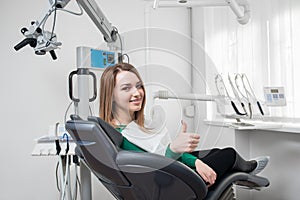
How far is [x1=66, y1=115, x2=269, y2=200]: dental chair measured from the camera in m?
1.07

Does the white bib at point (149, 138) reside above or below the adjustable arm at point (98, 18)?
below

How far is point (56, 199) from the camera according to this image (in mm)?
2582

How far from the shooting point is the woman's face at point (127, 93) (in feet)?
5.08

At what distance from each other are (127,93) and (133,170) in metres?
0.53

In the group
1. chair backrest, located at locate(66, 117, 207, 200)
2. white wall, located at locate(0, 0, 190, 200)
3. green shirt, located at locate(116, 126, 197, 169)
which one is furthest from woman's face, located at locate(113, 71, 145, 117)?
white wall, located at locate(0, 0, 190, 200)

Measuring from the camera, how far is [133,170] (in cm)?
109

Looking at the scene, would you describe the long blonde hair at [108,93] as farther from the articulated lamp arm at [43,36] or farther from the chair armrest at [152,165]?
the chair armrest at [152,165]

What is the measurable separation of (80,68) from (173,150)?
1.03m

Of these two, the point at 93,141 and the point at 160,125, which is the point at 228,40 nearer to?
the point at 160,125

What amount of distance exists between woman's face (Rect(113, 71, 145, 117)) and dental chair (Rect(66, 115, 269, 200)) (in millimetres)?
295

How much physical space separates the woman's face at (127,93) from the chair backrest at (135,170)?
40 centimetres

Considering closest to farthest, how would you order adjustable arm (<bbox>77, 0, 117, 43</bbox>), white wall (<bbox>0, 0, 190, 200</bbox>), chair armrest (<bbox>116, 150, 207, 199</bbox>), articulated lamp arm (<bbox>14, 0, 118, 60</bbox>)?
chair armrest (<bbox>116, 150, 207, 199</bbox>) < articulated lamp arm (<bbox>14, 0, 118, 60</bbox>) < adjustable arm (<bbox>77, 0, 117, 43</bbox>) < white wall (<bbox>0, 0, 190, 200</bbox>)

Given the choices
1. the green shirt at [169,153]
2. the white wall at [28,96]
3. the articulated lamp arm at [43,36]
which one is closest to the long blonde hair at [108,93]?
the green shirt at [169,153]

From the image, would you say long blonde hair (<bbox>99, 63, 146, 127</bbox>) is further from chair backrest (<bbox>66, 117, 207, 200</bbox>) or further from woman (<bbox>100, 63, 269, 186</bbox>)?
chair backrest (<bbox>66, 117, 207, 200</bbox>)
